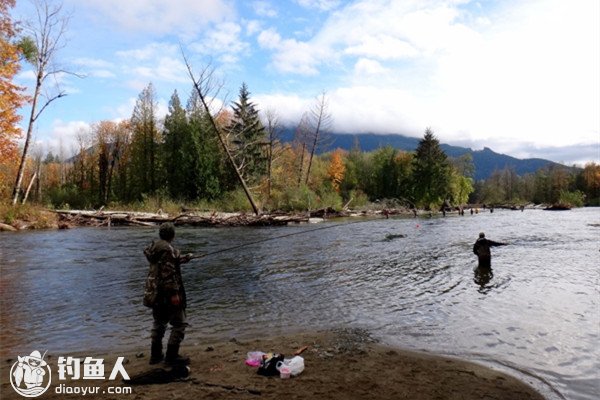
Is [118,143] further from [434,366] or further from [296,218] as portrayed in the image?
[434,366]

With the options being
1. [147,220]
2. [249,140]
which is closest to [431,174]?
[249,140]

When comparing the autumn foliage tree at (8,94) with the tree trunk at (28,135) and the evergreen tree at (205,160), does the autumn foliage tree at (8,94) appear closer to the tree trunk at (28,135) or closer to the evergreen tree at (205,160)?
the tree trunk at (28,135)

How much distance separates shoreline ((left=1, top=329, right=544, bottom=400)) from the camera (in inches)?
188

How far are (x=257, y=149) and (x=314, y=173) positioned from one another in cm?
2565

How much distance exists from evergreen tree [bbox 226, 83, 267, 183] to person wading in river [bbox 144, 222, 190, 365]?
45.9 m

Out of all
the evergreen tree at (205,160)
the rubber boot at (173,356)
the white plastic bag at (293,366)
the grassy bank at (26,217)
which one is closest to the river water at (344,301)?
the rubber boot at (173,356)

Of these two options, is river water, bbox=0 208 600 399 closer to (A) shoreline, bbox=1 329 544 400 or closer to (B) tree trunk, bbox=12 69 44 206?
(A) shoreline, bbox=1 329 544 400

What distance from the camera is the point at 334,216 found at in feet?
137

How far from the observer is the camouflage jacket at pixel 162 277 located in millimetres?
5852

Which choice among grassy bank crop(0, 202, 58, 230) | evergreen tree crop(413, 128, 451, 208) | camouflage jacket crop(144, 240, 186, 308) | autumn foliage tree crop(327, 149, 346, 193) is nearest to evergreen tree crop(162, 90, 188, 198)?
grassy bank crop(0, 202, 58, 230)

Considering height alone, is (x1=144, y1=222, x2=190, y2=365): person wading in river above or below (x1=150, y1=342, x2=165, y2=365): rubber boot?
above

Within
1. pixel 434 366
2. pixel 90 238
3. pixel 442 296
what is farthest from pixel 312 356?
pixel 90 238

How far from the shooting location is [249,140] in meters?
57.5

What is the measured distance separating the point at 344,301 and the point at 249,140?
4957cm
